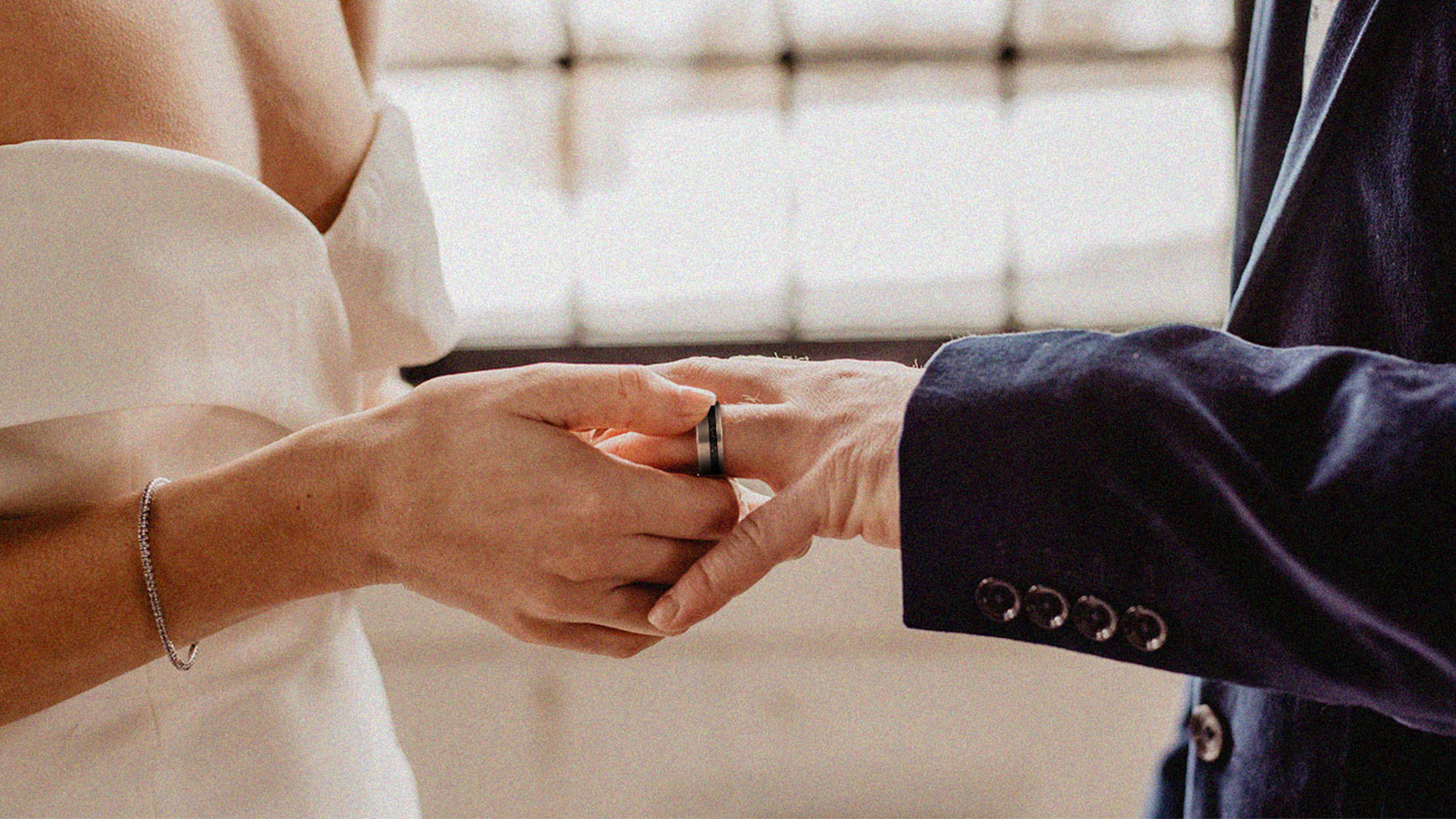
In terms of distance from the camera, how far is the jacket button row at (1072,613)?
0.52 m

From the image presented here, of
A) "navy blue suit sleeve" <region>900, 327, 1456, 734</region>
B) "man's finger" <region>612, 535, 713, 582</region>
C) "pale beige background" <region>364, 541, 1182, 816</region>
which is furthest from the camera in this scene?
"pale beige background" <region>364, 541, 1182, 816</region>

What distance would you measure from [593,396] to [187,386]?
0.82ft

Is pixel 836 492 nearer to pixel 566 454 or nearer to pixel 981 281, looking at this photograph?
pixel 566 454

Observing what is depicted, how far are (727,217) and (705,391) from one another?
3.68 ft

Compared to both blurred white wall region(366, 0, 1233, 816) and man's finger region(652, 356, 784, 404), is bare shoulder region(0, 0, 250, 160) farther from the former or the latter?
blurred white wall region(366, 0, 1233, 816)

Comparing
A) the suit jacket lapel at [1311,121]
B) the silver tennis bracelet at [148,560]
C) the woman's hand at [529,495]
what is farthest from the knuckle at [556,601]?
the suit jacket lapel at [1311,121]

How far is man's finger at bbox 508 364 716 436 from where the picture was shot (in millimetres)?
653

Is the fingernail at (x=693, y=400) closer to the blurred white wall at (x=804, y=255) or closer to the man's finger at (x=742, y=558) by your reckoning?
the man's finger at (x=742, y=558)

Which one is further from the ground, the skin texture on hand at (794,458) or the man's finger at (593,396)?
the man's finger at (593,396)

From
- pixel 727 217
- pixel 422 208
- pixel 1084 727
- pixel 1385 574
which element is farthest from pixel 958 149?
pixel 1385 574

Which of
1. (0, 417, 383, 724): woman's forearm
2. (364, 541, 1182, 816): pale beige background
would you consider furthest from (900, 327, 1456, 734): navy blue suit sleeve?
(364, 541, 1182, 816): pale beige background

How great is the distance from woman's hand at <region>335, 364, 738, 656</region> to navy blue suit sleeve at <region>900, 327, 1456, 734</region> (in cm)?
20

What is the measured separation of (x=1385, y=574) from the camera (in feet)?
1.58

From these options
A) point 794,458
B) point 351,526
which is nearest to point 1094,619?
point 794,458
